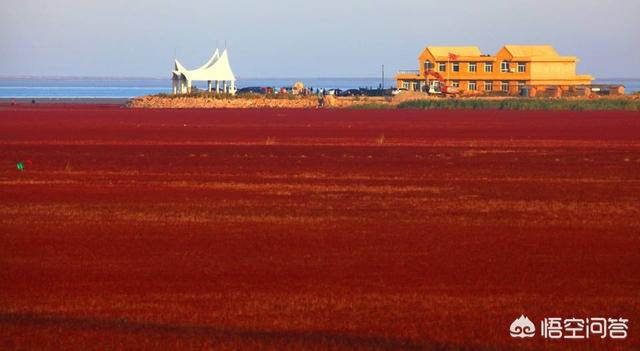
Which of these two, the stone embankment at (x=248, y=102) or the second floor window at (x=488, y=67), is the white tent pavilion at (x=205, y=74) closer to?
the stone embankment at (x=248, y=102)

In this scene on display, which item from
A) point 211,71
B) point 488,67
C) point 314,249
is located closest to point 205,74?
point 211,71

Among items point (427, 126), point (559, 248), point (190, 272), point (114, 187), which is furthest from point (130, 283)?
point (427, 126)

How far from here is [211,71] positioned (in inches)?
5007

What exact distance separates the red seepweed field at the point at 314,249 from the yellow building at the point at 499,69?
79.5m

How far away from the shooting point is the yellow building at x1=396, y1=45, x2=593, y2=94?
4697 inches

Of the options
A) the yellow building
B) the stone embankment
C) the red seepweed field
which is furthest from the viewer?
the yellow building

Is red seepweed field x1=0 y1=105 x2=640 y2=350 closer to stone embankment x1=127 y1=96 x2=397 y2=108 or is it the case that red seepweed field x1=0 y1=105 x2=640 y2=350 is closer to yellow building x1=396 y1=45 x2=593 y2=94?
stone embankment x1=127 y1=96 x2=397 y2=108

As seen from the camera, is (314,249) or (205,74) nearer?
(314,249)

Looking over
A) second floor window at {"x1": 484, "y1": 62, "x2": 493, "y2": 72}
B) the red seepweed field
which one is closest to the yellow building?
second floor window at {"x1": 484, "y1": 62, "x2": 493, "y2": 72}

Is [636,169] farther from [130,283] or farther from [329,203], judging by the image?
[130,283]

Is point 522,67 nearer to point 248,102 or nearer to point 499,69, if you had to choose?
point 499,69

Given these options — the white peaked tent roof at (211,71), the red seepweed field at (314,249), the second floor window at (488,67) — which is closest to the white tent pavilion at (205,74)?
the white peaked tent roof at (211,71)

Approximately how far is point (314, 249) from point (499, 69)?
10275 centimetres

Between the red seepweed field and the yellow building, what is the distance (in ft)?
261
